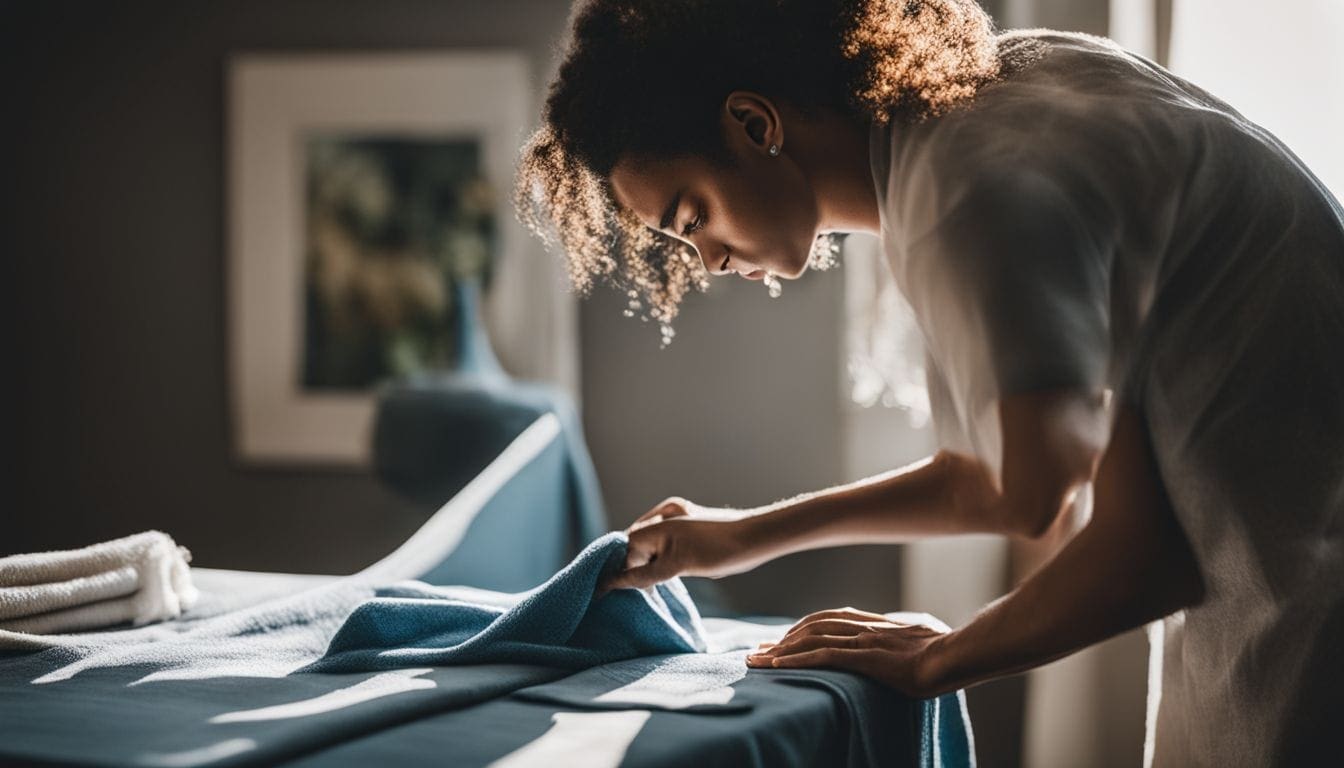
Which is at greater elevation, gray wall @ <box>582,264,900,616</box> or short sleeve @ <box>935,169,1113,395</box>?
short sleeve @ <box>935,169,1113,395</box>

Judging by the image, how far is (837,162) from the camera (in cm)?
100

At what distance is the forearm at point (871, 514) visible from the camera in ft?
3.30

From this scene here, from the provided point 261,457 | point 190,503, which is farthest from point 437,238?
point 190,503

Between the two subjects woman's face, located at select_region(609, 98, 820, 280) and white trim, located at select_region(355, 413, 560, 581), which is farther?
white trim, located at select_region(355, 413, 560, 581)

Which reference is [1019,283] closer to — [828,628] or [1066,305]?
[1066,305]

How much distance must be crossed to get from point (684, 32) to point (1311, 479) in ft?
1.84

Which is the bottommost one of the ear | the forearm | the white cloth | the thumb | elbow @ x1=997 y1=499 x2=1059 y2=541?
the thumb

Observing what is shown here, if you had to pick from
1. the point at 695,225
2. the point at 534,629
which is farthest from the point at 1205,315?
the point at 534,629

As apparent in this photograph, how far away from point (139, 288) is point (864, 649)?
7.64ft

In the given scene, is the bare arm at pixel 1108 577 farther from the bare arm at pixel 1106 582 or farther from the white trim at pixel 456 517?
the white trim at pixel 456 517

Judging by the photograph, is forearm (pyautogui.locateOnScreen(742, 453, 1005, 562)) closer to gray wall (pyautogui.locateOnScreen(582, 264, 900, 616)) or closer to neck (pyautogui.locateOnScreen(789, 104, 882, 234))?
neck (pyautogui.locateOnScreen(789, 104, 882, 234))

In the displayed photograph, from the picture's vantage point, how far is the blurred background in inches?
81.9

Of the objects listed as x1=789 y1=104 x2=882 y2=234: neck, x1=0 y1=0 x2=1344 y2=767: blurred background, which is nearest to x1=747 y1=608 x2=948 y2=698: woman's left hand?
x1=789 y1=104 x2=882 y2=234: neck

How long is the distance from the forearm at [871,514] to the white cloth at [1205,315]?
17cm
